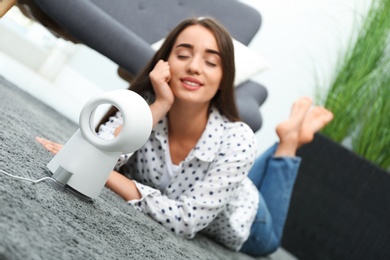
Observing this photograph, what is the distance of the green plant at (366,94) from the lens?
2490mm

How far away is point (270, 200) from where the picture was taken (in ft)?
6.04

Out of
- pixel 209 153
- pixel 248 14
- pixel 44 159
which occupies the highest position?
pixel 248 14

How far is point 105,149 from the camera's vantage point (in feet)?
3.02

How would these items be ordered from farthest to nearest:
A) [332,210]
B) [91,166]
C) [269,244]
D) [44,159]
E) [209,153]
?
[332,210] < [269,244] < [209,153] < [44,159] < [91,166]

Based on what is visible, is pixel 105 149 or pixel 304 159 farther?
pixel 304 159

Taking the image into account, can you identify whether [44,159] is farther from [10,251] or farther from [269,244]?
[269,244]

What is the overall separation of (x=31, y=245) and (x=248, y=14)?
7.02 ft

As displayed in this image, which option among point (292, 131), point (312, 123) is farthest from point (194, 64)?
point (312, 123)

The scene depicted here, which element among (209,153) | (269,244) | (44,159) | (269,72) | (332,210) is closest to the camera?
(44,159)

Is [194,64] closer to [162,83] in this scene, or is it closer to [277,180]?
[162,83]

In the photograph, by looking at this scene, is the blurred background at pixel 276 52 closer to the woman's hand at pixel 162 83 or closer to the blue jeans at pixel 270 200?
the blue jeans at pixel 270 200

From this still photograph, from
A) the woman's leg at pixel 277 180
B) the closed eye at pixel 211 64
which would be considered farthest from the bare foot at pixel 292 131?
the closed eye at pixel 211 64

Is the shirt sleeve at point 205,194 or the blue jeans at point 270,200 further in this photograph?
the blue jeans at point 270,200

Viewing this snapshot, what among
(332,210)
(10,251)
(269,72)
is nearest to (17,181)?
(10,251)
